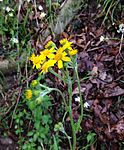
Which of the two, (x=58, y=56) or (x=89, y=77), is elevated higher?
(x=58, y=56)

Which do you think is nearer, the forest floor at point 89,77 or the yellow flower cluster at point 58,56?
the yellow flower cluster at point 58,56

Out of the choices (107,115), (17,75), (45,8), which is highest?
(45,8)

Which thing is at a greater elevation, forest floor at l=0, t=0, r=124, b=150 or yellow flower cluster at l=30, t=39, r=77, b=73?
yellow flower cluster at l=30, t=39, r=77, b=73

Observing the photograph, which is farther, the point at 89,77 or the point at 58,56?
the point at 89,77

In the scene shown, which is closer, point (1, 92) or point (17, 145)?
point (17, 145)

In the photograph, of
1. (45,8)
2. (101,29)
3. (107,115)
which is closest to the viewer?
(107,115)

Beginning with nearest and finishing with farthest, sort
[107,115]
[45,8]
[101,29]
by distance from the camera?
[107,115] → [101,29] → [45,8]

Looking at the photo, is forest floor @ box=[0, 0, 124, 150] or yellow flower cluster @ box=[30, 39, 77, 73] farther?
forest floor @ box=[0, 0, 124, 150]

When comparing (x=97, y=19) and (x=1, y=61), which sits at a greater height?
(x=97, y=19)

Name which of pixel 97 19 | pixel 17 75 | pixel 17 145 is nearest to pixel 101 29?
pixel 97 19

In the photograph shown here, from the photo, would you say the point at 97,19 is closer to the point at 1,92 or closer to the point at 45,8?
the point at 45,8

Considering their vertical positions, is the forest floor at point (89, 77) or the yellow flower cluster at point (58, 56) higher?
the yellow flower cluster at point (58, 56)
